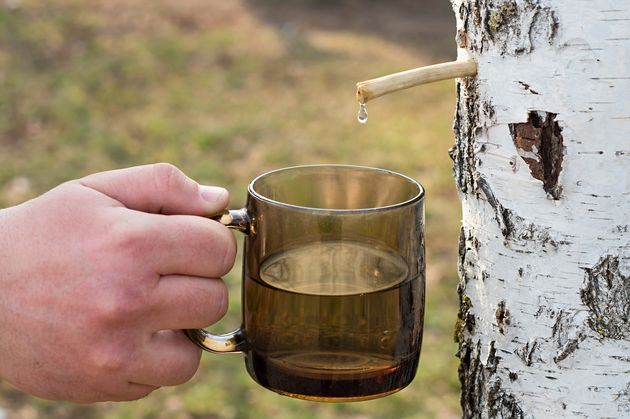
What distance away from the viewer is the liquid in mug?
1.31 metres

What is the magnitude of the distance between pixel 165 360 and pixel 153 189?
0.83 ft

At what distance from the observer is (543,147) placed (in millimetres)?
1279

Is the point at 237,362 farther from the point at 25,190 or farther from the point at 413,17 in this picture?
the point at 413,17

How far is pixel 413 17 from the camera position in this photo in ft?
27.7

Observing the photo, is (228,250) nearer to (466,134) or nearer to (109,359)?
(109,359)

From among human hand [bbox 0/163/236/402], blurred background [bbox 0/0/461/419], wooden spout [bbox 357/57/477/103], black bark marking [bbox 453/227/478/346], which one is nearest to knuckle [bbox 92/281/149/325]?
human hand [bbox 0/163/236/402]

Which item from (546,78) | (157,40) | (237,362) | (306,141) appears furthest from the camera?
(157,40)

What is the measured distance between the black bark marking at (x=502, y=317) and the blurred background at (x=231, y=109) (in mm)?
2132

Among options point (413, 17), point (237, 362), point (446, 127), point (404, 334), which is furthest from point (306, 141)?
point (404, 334)

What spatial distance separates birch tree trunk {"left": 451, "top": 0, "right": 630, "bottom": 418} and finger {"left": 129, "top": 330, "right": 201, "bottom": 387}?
1.53ft

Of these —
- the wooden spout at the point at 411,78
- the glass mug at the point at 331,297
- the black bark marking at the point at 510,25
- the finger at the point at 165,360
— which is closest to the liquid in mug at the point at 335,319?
the glass mug at the point at 331,297

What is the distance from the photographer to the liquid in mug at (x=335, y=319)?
131 cm

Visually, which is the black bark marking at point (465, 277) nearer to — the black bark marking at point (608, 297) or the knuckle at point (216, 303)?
the black bark marking at point (608, 297)

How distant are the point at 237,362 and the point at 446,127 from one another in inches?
113
